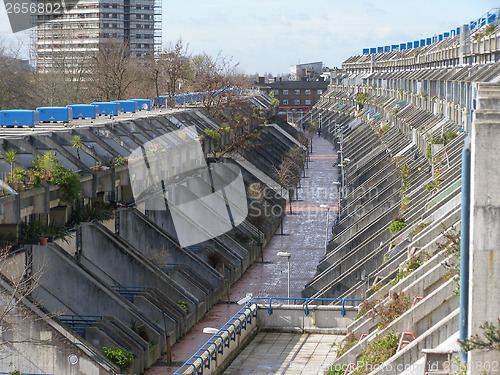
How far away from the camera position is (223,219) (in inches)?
1861

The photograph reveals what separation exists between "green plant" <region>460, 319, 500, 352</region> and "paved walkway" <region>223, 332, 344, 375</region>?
9.76m

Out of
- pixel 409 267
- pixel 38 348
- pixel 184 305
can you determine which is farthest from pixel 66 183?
pixel 409 267

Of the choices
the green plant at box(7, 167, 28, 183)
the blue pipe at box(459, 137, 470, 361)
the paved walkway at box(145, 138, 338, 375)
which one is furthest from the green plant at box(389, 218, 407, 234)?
the blue pipe at box(459, 137, 470, 361)

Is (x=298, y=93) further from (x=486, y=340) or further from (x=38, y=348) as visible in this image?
(x=486, y=340)

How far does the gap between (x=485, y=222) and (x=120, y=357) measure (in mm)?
16374

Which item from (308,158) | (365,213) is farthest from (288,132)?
(365,213)

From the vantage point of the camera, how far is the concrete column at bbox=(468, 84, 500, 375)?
39.7 feet

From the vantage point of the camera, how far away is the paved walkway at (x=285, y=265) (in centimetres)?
3133

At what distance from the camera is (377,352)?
778 inches

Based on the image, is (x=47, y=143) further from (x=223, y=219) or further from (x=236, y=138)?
(x=236, y=138)

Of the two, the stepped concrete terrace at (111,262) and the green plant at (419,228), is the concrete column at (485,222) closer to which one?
the stepped concrete terrace at (111,262)

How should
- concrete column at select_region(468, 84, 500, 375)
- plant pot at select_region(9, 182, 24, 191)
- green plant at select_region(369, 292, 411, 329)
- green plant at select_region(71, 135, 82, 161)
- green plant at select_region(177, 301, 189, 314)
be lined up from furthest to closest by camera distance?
green plant at select_region(71, 135, 82, 161) → green plant at select_region(177, 301, 189, 314) → plant pot at select_region(9, 182, 24, 191) → green plant at select_region(369, 292, 411, 329) → concrete column at select_region(468, 84, 500, 375)

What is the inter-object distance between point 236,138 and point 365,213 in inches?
943

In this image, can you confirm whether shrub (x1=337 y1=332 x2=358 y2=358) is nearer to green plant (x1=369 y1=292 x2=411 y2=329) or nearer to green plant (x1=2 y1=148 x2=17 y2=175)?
green plant (x1=369 y1=292 x2=411 y2=329)
